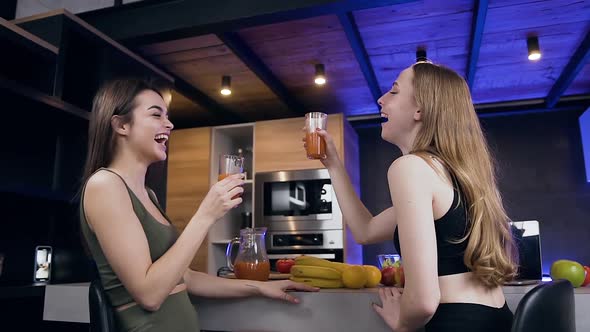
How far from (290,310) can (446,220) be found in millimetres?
581

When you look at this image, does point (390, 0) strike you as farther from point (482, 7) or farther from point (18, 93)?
point (18, 93)

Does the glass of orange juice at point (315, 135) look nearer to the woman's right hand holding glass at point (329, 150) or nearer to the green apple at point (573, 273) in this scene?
the woman's right hand holding glass at point (329, 150)

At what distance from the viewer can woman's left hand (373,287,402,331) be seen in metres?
1.23

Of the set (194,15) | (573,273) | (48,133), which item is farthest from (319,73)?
(573,273)

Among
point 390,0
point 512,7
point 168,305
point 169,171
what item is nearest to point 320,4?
point 390,0

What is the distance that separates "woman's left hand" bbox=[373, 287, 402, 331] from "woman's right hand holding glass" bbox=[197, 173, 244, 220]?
1.60 ft

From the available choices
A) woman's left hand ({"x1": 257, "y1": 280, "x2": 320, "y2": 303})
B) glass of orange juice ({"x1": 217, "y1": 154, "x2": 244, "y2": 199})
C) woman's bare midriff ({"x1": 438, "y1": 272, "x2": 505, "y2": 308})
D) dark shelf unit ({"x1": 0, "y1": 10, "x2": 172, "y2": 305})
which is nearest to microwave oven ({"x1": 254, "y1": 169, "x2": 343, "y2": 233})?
dark shelf unit ({"x1": 0, "y1": 10, "x2": 172, "y2": 305})

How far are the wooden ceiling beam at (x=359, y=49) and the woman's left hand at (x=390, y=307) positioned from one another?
5.54ft

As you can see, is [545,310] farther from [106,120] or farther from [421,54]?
[421,54]

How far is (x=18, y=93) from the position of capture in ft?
6.20

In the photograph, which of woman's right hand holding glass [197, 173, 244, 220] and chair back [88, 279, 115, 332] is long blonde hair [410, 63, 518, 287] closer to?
woman's right hand holding glass [197, 173, 244, 220]

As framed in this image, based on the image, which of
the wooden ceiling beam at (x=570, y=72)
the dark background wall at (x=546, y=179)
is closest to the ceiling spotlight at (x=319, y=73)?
the dark background wall at (x=546, y=179)

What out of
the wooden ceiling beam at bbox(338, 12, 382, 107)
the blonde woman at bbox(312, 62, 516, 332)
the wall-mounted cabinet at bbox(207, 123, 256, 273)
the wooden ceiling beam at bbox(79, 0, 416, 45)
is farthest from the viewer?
the wall-mounted cabinet at bbox(207, 123, 256, 273)

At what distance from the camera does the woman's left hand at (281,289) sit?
4.60ft
